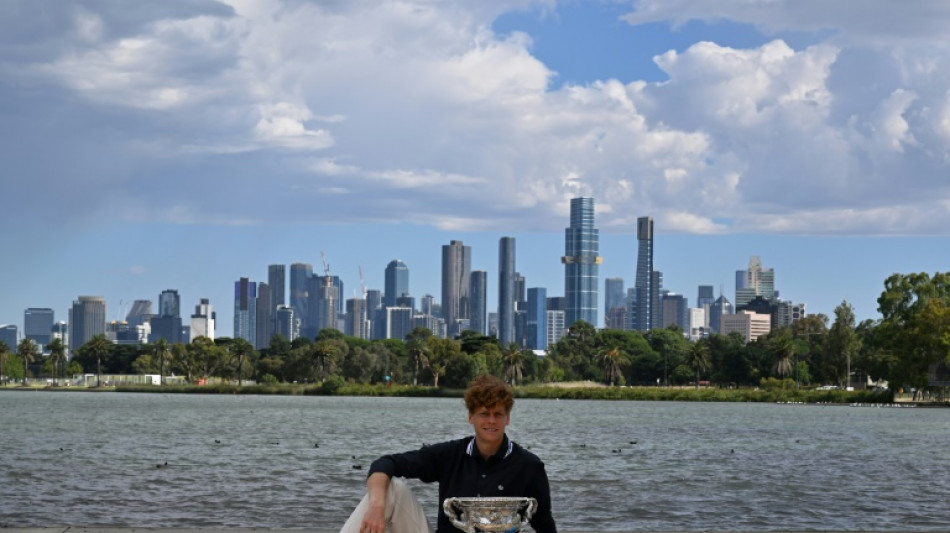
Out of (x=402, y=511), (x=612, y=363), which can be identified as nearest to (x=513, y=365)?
(x=612, y=363)

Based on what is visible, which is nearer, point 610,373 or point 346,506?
point 346,506

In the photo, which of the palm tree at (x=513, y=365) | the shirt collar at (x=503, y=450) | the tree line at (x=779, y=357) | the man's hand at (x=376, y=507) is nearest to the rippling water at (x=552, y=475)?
the shirt collar at (x=503, y=450)

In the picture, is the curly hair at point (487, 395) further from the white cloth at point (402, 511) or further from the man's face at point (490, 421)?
the white cloth at point (402, 511)

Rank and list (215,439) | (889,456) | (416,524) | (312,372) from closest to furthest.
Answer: (416,524) → (889,456) → (215,439) → (312,372)

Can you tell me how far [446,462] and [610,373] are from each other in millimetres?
183735

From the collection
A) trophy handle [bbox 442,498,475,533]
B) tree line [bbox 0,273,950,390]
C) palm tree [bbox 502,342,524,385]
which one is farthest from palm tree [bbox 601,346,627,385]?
trophy handle [bbox 442,498,475,533]

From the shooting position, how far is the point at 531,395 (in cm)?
16638

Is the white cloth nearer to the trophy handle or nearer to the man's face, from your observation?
the trophy handle

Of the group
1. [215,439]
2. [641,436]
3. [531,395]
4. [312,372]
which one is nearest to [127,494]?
[215,439]

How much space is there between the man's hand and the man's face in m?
0.67

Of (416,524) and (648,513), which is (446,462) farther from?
(648,513)

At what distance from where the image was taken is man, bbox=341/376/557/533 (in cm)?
831

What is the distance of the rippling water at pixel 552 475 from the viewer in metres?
25.7

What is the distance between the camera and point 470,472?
8719 millimetres
